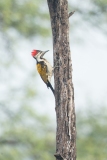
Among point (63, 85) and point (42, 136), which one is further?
point (42, 136)

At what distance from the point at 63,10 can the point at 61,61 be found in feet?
1.33

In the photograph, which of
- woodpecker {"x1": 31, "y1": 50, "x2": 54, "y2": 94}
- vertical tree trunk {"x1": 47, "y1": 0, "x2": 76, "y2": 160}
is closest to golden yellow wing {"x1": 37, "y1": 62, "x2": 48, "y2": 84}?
woodpecker {"x1": 31, "y1": 50, "x2": 54, "y2": 94}

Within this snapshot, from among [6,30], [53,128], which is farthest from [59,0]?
[6,30]

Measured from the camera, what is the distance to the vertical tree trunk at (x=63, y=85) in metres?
5.07

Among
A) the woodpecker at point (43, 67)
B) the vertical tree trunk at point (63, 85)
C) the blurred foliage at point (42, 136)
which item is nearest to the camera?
the vertical tree trunk at point (63, 85)

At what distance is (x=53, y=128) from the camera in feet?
40.7

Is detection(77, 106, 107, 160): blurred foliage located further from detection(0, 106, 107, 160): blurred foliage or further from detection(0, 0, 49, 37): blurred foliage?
detection(0, 0, 49, 37): blurred foliage

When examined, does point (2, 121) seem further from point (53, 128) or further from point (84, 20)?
point (84, 20)

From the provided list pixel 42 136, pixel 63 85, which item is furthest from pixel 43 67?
pixel 42 136

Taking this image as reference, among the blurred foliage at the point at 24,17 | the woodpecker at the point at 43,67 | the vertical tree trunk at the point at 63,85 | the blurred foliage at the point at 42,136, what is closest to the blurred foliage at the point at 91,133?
the blurred foliage at the point at 42,136

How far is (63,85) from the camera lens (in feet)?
17.0

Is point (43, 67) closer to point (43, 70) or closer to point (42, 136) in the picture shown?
point (43, 70)

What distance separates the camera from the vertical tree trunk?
5070 millimetres

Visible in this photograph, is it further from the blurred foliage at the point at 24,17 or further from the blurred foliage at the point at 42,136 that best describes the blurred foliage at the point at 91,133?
the blurred foliage at the point at 24,17
